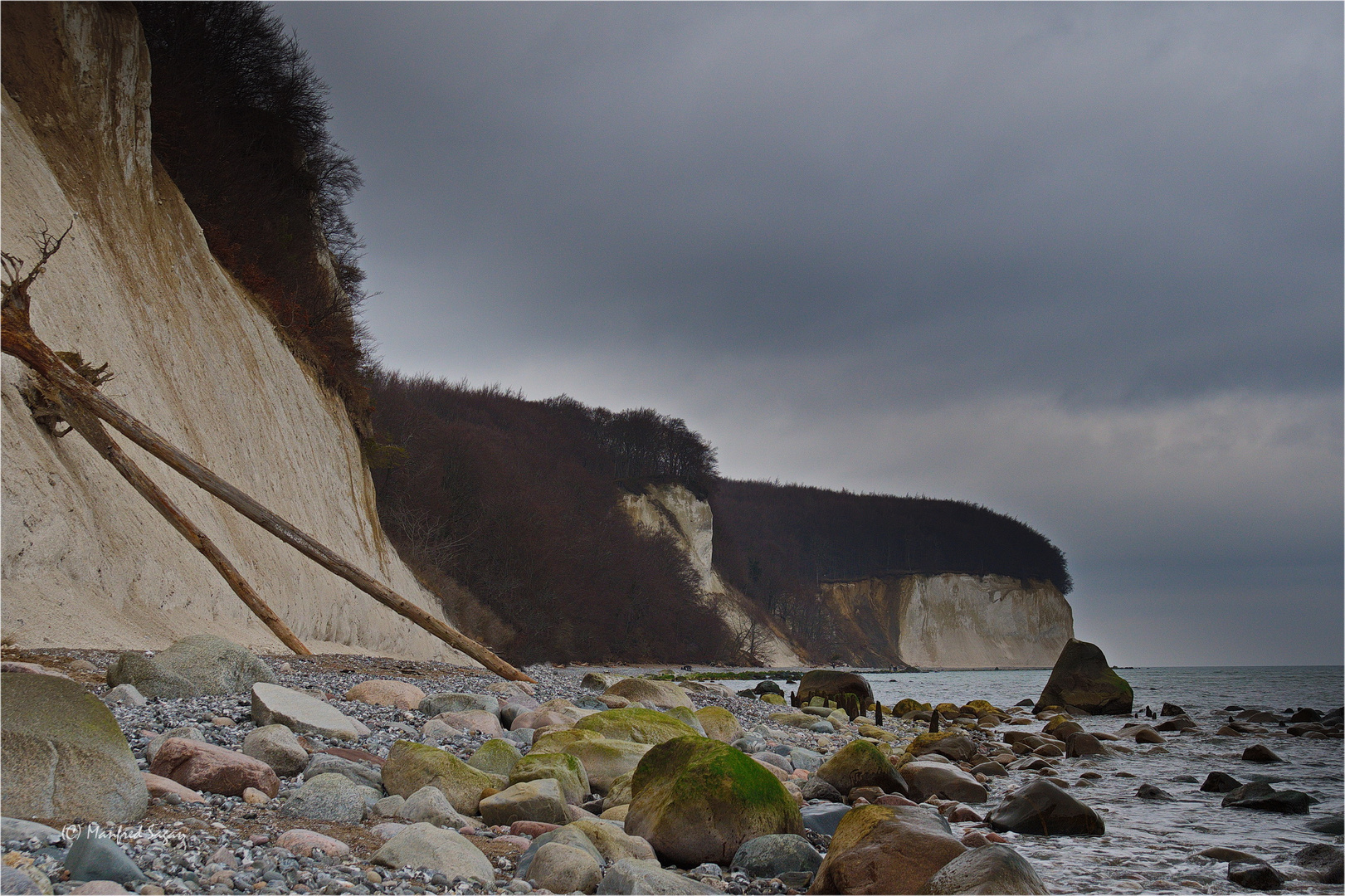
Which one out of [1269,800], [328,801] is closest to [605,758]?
[328,801]

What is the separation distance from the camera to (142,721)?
6043 mm

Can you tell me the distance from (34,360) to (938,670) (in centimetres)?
9201

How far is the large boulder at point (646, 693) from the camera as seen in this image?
13953mm

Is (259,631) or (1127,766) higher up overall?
(259,631)

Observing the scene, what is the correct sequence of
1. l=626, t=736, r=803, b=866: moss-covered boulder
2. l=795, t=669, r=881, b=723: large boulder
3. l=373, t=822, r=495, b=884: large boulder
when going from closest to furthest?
1. l=373, t=822, r=495, b=884: large boulder
2. l=626, t=736, r=803, b=866: moss-covered boulder
3. l=795, t=669, r=881, b=723: large boulder

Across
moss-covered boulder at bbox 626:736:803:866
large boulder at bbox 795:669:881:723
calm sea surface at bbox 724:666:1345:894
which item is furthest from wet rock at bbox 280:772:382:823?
large boulder at bbox 795:669:881:723

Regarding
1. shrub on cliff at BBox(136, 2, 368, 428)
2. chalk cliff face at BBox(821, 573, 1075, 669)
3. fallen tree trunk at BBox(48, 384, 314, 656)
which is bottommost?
chalk cliff face at BBox(821, 573, 1075, 669)

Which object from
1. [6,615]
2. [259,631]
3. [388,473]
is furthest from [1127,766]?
[388,473]

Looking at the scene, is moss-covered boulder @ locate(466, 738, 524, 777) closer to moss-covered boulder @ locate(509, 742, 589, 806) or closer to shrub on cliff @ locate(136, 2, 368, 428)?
moss-covered boulder @ locate(509, 742, 589, 806)

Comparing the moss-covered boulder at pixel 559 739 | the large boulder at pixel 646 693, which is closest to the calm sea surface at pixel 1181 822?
the moss-covered boulder at pixel 559 739

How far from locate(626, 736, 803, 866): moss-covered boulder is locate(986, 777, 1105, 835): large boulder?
3.46m

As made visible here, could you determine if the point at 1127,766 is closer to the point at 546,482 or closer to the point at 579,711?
the point at 579,711

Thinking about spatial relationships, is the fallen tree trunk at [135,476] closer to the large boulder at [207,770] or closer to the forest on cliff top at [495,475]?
the large boulder at [207,770]

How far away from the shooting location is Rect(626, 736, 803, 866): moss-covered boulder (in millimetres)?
6094
